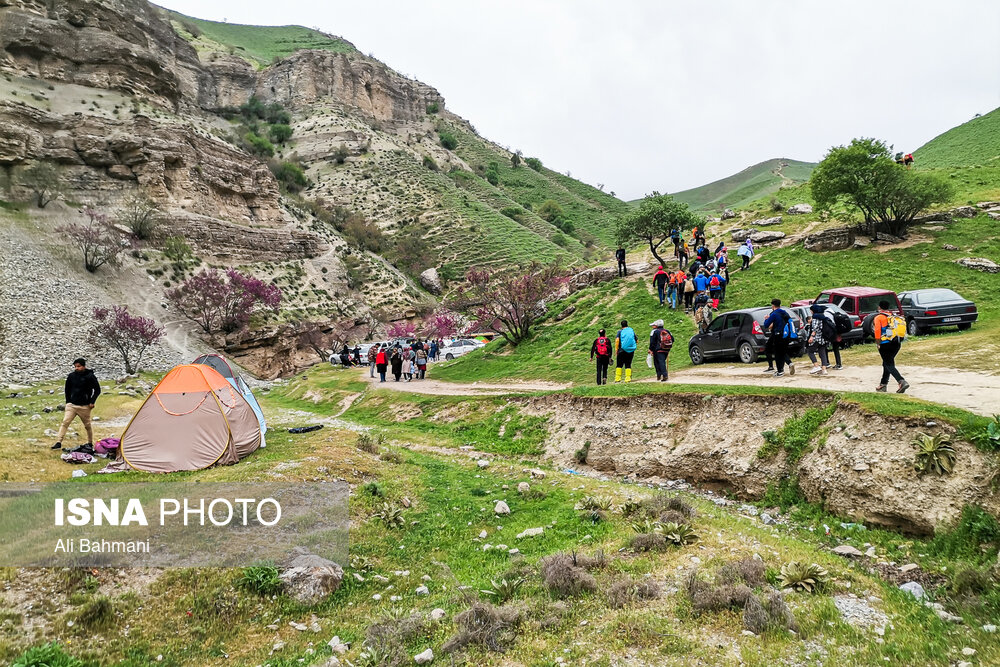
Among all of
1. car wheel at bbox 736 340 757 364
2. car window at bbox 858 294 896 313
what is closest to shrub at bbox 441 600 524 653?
car wheel at bbox 736 340 757 364

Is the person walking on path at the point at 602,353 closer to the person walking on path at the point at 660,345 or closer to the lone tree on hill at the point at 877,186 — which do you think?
the person walking on path at the point at 660,345

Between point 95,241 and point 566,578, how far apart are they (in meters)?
48.4

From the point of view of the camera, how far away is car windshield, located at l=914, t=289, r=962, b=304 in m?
17.3

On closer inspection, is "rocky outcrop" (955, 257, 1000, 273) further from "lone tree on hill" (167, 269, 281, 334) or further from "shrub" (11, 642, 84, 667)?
"lone tree on hill" (167, 269, 281, 334)

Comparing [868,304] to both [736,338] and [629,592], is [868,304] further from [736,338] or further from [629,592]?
[629,592]

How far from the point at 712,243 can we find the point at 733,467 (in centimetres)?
2644

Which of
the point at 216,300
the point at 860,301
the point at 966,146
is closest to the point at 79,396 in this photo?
the point at 860,301

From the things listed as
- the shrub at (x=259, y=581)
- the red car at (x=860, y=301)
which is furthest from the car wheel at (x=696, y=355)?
the shrub at (x=259, y=581)

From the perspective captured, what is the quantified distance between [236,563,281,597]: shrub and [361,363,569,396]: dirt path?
42.0ft

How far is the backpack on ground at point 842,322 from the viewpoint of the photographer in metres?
16.6

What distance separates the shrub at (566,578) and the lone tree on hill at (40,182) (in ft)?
182

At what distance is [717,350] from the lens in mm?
17906

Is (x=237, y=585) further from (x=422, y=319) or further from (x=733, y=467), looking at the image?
(x=422, y=319)

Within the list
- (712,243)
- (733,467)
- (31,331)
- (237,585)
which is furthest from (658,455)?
(31,331)
